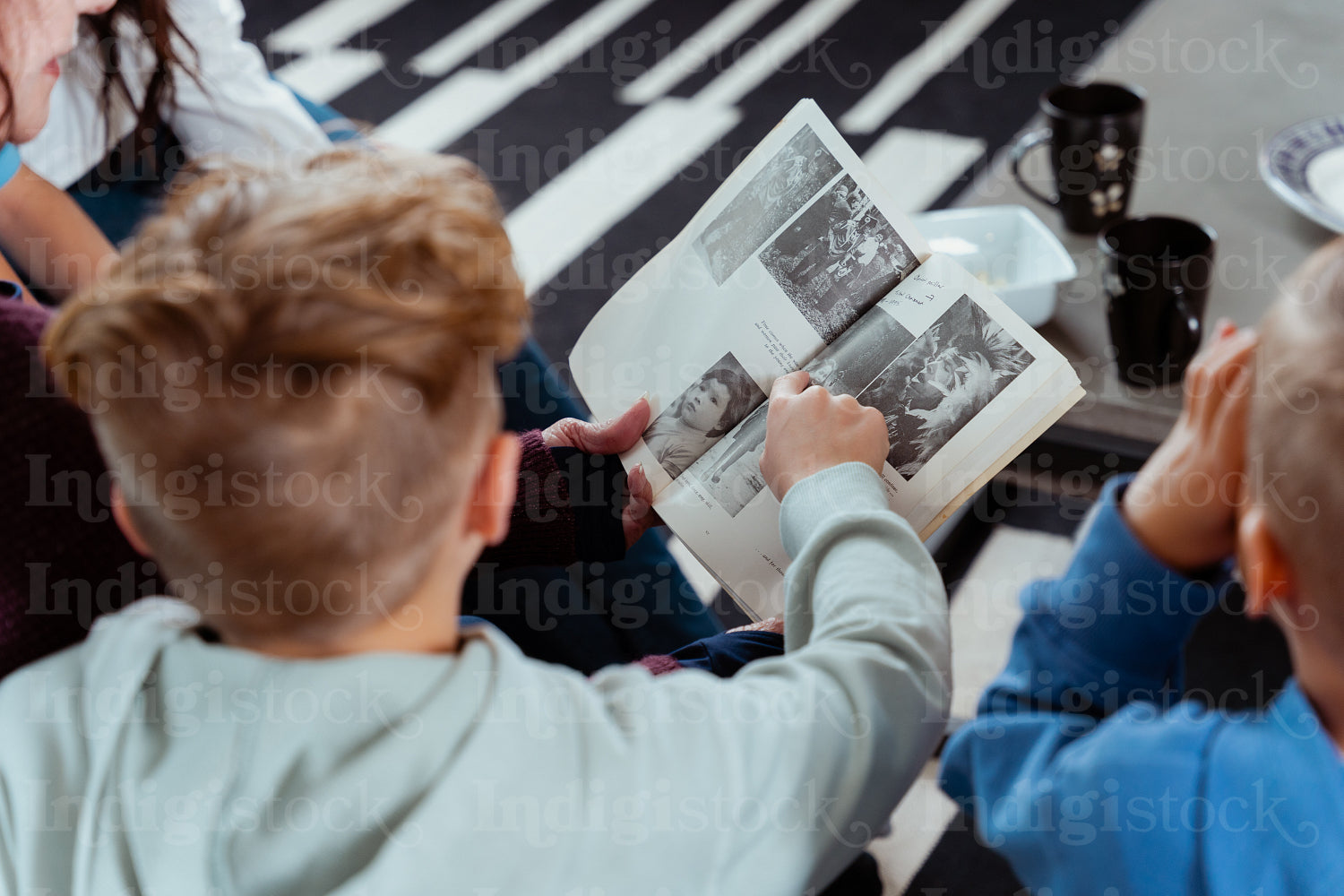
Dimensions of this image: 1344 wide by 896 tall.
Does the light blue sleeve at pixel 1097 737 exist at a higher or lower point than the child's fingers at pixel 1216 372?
lower

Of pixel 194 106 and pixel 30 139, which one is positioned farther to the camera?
pixel 194 106

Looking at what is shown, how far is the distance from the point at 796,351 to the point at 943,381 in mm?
97

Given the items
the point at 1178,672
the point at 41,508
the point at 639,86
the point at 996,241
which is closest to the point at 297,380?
the point at 41,508

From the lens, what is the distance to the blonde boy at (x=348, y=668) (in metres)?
0.45

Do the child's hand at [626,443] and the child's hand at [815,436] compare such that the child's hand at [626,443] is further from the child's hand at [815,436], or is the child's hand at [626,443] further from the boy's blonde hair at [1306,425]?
the boy's blonde hair at [1306,425]

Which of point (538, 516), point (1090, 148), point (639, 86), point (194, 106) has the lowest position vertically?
point (639, 86)

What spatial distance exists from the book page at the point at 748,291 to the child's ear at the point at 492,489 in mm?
272

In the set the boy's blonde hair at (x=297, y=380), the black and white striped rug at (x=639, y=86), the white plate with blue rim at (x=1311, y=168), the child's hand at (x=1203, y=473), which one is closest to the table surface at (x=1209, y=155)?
the white plate with blue rim at (x=1311, y=168)

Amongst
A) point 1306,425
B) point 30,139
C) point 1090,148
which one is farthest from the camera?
point 1090,148

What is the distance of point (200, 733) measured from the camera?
1.63ft

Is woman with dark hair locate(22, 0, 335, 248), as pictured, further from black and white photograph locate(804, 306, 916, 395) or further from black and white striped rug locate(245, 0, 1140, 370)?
black and white striped rug locate(245, 0, 1140, 370)

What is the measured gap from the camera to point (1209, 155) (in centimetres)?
110

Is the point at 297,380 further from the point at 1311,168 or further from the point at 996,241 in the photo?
the point at 1311,168

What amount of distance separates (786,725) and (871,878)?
0.61 meters
